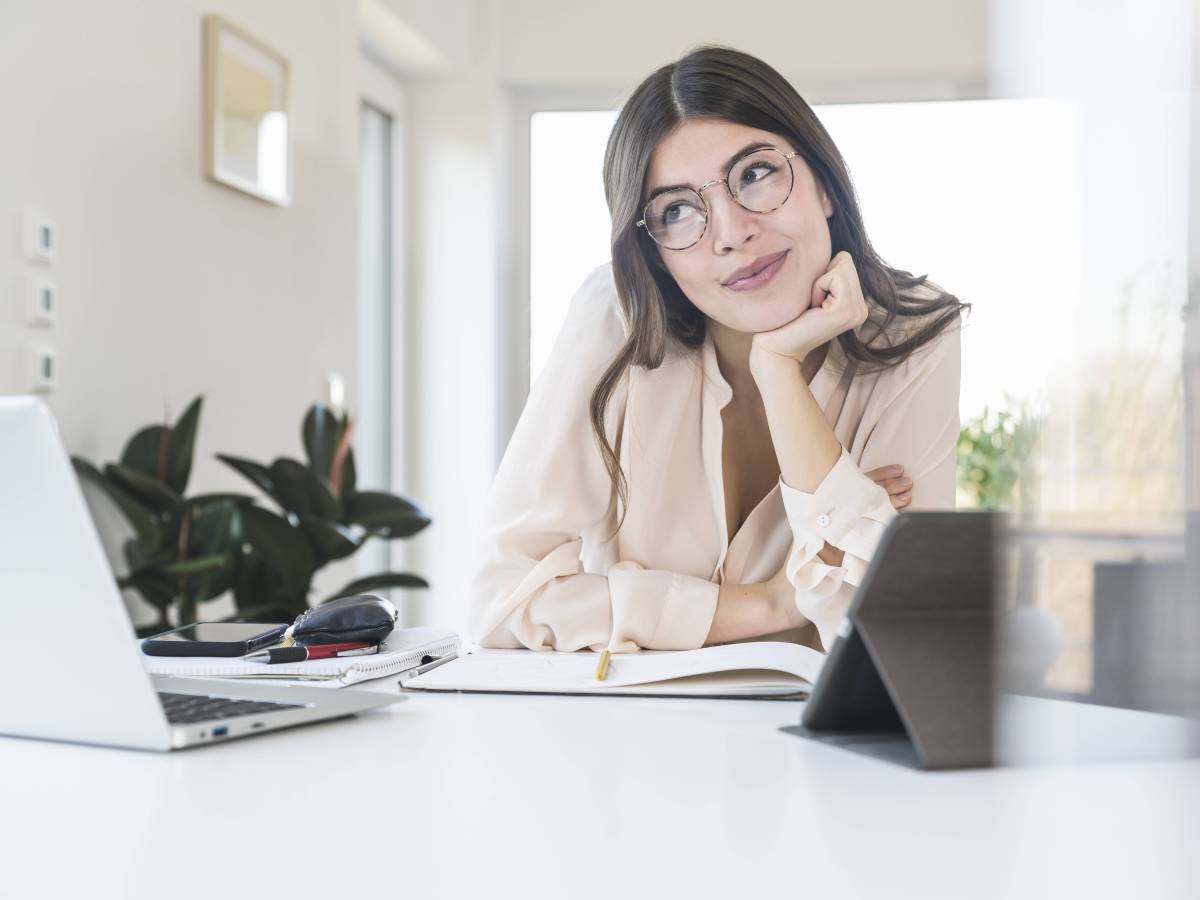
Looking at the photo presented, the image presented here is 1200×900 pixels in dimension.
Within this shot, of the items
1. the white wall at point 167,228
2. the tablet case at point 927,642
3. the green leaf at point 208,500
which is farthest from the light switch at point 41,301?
the tablet case at point 927,642

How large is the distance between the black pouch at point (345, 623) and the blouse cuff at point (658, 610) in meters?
0.22

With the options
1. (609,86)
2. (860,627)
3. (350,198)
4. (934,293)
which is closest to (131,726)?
(860,627)

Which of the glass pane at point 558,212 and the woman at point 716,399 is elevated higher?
the glass pane at point 558,212

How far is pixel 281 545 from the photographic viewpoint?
2143 millimetres

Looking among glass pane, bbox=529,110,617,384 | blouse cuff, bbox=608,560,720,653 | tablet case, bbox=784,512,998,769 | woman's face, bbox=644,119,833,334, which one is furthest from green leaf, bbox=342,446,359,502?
tablet case, bbox=784,512,998,769

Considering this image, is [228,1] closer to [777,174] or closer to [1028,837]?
[777,174]

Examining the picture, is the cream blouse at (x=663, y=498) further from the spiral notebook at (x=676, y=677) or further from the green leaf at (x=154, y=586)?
the green leaf at (x=154, y=586)

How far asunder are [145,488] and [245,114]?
104 centimetres

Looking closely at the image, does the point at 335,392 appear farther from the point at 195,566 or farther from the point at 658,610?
the point at 658,610

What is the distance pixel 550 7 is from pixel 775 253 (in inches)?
113

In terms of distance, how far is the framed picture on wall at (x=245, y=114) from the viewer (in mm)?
2502

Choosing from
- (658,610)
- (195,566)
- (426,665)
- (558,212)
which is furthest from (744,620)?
(558,212)

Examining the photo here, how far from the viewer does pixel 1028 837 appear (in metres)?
0.49

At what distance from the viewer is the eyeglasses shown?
1280 millimetres
